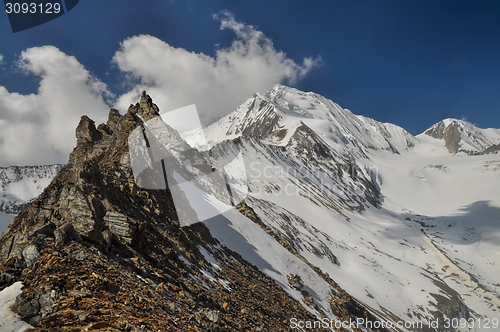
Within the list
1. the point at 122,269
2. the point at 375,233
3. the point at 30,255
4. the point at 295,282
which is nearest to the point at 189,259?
the point at 122,269

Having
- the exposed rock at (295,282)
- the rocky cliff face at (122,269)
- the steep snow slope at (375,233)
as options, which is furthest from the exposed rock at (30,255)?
the steep snow slope at (375,233)

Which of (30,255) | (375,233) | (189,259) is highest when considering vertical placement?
(375,233)

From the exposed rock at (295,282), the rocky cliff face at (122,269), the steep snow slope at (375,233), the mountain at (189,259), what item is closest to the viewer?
the rocky cliff face at (122,269)

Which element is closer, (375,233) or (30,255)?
(30,255)

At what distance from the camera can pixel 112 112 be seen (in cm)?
4106

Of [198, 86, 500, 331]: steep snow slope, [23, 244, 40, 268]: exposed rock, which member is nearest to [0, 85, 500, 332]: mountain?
[23, 244, 40, 268]: exposed rock

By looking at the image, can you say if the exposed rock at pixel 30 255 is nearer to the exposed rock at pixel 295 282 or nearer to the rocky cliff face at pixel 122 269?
the rocky cliff face at pixel 122 269

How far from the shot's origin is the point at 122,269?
1048 cm

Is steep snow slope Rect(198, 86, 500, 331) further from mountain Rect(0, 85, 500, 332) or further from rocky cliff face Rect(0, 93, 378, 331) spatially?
rocky cliff face Rect(0, 93, 378, 331)

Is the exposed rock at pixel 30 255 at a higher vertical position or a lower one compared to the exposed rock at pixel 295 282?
higher

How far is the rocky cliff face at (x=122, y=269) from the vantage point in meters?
7.64

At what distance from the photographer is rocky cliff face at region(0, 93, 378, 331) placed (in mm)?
7637

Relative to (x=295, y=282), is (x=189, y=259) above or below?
above

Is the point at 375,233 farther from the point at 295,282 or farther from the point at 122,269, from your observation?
the point at 122,269
